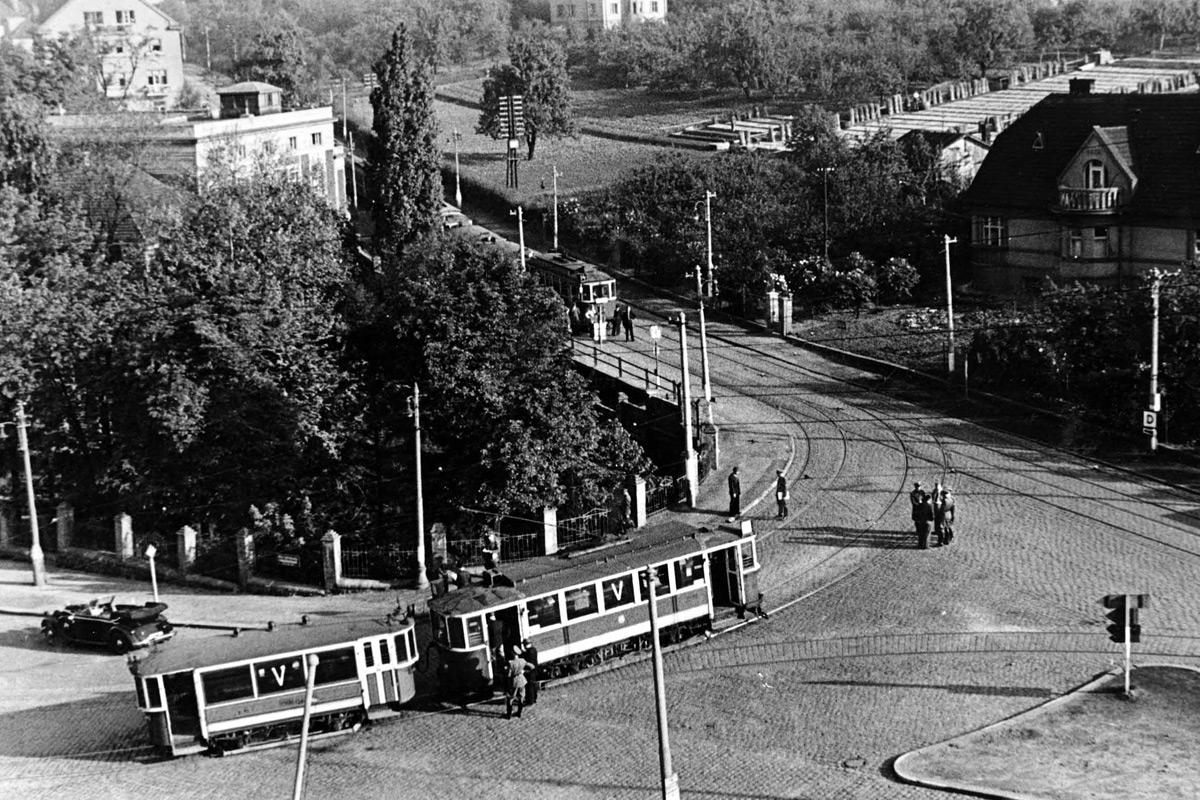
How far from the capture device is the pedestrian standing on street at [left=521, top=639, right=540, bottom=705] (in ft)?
113

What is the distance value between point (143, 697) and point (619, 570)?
35.6ft

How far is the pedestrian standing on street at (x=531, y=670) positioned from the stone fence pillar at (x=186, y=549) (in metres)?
16.5

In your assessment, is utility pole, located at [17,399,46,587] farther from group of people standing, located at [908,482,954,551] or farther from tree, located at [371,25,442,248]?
tree, located at [371,25,442,248]

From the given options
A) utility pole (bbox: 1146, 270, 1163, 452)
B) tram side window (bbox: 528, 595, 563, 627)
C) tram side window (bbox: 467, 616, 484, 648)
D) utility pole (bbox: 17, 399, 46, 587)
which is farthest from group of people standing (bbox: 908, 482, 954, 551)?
utility pole (bbox: 17, 399, 46, 587)

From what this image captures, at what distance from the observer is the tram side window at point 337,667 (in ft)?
111

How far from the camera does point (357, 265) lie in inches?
2766

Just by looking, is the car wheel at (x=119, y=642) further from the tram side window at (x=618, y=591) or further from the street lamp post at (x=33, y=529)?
the tram side window at (x=618, y=591)

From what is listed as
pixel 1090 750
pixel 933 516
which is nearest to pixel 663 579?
pixel 933 516

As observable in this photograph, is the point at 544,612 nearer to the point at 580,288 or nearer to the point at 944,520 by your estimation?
the point at 944,520

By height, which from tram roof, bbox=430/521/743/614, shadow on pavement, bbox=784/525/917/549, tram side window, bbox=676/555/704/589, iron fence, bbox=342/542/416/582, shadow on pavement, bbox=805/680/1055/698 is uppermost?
tram roof, bbox=430/521/743/614

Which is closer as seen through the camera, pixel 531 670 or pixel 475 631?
pixel 531 670

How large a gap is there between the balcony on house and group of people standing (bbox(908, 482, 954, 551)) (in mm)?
28509

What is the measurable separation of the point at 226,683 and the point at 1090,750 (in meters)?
17.5

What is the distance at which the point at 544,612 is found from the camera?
35562mm
